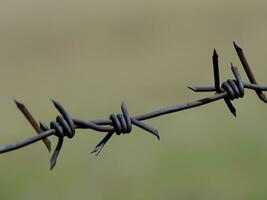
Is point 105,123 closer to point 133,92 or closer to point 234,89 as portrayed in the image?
point 234,89

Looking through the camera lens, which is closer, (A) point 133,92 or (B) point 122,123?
(B) point 122,123

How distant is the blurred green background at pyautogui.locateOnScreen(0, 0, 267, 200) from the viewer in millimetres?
4160

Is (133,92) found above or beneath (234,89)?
beneath

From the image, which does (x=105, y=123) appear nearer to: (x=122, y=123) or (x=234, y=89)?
(x=122, y=123)

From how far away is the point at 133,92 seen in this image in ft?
21.5

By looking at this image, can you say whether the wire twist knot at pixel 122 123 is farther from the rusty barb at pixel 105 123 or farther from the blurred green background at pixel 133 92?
the blurred green background at pixel 133 92

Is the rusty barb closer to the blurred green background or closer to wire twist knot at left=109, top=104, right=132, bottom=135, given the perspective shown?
wire twist knot at left=109, top=104, right=132, bottom=135

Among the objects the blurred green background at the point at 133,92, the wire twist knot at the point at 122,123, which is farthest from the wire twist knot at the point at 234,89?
the blurred green background at the point at 133,92

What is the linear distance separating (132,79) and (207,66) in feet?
2.01

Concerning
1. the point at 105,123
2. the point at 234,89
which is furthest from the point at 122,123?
the point at 234,89

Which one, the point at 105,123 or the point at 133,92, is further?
the point at 133,92

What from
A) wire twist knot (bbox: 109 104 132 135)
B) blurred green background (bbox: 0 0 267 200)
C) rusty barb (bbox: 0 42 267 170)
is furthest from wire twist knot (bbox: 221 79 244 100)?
blurred green background (bbox: 0 0 267 200)

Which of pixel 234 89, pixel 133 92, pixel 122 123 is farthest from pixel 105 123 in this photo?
pixel 133 92

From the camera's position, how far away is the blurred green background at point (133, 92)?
4160 millimetres
